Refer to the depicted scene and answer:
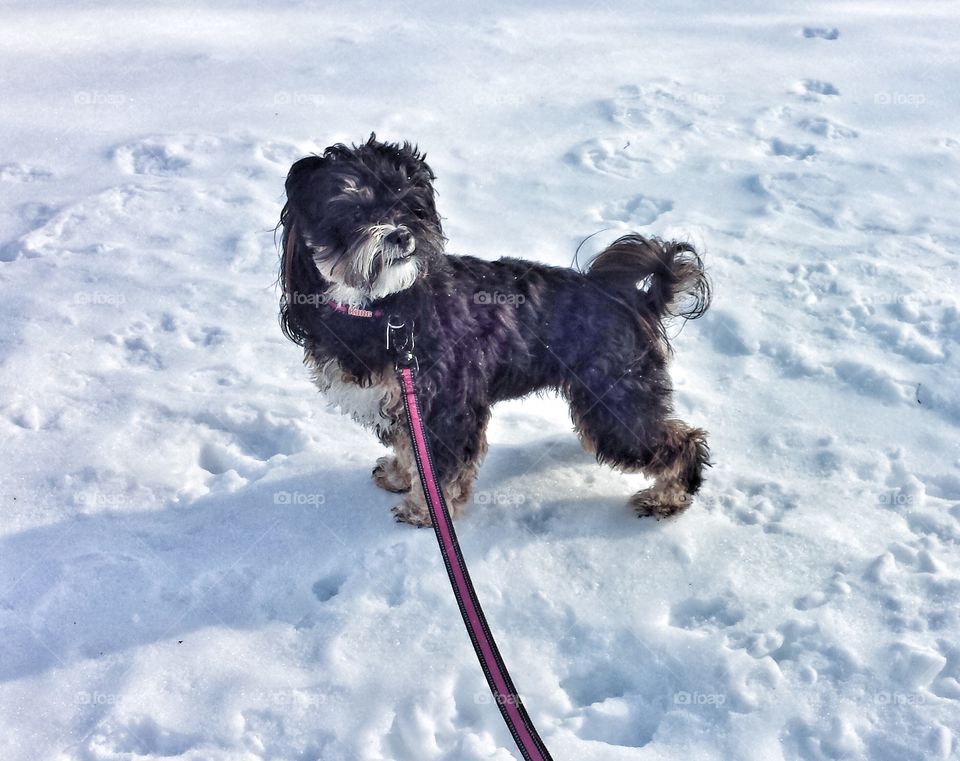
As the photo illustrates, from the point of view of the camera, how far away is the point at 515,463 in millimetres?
4355

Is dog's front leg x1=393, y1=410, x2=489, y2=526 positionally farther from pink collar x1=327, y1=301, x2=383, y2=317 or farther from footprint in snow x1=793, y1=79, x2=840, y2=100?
footprint in snow x1=793, y1=79, x2=840, y2=100

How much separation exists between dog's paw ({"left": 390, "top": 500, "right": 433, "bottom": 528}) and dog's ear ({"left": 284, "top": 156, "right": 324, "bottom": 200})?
1575 mm

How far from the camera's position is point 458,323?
3.53 metres

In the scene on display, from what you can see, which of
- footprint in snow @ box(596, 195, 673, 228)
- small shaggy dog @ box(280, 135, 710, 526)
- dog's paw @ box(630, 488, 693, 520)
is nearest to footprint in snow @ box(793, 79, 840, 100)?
footprint in snow @ box(596, 195, 673, 228)

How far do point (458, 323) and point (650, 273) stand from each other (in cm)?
94

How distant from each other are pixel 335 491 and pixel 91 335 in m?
2.08

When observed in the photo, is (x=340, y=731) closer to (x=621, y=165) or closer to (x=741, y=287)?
(x=741, y=287)

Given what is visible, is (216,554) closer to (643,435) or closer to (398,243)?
(398,243)

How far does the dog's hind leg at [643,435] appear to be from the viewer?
378 cm

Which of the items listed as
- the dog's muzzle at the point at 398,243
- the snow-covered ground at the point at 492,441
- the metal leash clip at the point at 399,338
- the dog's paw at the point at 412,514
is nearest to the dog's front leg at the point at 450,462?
the dog's paw at the point at 412,514

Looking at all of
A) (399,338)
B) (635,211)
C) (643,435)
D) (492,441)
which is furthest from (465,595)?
(635,211)

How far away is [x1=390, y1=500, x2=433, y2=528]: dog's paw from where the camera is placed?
3.91 metres

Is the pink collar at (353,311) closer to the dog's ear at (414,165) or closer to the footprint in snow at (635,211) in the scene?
the dog's ear at (414,165)

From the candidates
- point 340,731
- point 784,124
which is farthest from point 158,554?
point 784,124
